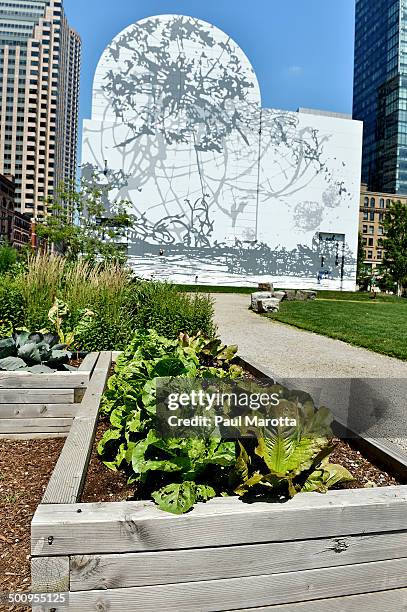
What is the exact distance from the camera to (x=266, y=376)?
4.19m

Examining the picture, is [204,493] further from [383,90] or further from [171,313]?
[383,90]

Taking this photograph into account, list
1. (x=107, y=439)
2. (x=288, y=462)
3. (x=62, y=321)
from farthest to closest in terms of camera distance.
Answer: (x=62, y=321) → (x=107, y=439) → (x=288, y=462)

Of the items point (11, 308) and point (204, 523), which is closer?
point (204, 523)

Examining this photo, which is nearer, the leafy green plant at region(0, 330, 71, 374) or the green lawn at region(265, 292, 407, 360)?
the leafy green plant at region(0, 330, 71, 374)

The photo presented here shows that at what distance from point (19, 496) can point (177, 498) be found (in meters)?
1.33

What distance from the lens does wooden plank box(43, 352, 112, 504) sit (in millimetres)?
1825

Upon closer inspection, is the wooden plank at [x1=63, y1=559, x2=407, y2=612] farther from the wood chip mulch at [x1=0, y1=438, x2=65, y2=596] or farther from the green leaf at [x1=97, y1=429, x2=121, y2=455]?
the green leaf at [x1=97, y1=429, x2=121, y2=455]

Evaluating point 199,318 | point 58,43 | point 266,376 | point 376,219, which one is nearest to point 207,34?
point 199,318

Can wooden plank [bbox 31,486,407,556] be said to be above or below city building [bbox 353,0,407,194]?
below

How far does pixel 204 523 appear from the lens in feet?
5.31

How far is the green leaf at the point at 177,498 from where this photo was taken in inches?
65.4

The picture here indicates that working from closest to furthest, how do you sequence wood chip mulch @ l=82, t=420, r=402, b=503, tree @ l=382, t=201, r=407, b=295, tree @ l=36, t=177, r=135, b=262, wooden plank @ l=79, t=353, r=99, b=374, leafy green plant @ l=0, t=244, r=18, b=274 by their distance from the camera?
wood chip mulch @ l=82, t=420, r=402, b=503 → wooden plank @ l=79, t=353, r=99, b=374 → leafy green plant @ l=0, t=244, r=18, b=274 → tree @ l=36, t=177, r=135, b=262 → tree @ l=382, t=201, r=407, b=295

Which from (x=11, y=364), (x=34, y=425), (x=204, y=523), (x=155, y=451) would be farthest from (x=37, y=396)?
(x=204, y=523)

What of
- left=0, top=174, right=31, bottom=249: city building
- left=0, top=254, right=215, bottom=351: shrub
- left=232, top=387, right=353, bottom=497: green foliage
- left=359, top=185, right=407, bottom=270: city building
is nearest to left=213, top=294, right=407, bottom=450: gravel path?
left=232, top=387, right=353, bottom=497: green foliage
